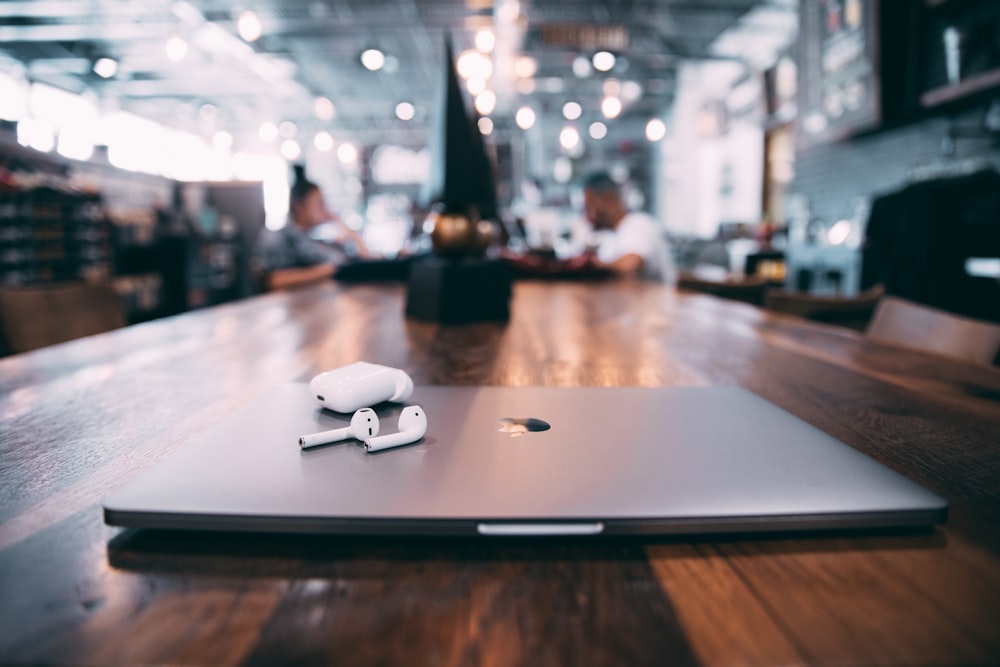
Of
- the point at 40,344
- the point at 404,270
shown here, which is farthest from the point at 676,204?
the point at 40,344

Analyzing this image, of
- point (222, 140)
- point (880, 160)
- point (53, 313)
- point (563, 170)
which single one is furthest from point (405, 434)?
point (222, 140)

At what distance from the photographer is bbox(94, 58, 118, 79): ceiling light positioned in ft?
30.2

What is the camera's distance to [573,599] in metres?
0.29

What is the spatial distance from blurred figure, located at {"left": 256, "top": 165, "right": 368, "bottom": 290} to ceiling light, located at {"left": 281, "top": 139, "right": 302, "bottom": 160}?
11.0 m

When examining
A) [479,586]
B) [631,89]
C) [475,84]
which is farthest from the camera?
[631,89]

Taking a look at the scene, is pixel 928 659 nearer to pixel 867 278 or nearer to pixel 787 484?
pixel 787 484

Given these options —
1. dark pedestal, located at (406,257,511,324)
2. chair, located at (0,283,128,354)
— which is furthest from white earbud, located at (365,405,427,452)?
chair, located at (0,283,128,354)

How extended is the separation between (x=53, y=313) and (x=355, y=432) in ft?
5.14

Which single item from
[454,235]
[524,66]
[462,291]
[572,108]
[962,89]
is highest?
[572,108]

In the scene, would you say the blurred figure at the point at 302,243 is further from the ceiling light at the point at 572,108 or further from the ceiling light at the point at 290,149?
the ceiling light at the point at 290,149

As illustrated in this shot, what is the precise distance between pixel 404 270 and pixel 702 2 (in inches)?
296

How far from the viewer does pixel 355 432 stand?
434 millimetres

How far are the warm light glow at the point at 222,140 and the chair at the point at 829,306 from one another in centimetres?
1558

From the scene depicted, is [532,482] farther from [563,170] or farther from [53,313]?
[563,170]
